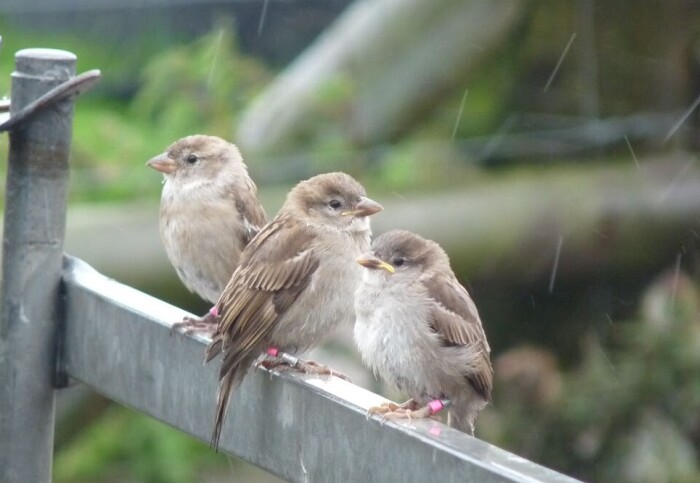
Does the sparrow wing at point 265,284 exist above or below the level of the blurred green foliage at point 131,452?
above

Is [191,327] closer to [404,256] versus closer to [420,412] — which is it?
[420,412]

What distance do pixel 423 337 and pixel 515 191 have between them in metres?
1.96

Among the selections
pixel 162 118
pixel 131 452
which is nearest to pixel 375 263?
pixel 131 452

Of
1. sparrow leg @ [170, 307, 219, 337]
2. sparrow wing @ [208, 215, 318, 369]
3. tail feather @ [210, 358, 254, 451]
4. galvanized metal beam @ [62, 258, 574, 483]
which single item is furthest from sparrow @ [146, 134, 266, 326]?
tail feather @ [210, 358, 254, 451]

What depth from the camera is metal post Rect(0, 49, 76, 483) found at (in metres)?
2.98

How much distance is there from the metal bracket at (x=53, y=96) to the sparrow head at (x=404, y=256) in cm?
116

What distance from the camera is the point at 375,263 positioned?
152 inches

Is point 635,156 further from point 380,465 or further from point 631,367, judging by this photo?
point 380,465

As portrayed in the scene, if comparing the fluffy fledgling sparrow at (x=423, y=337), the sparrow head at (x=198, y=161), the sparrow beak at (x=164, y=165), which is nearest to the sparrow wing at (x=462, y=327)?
the fluffy fledgling sparrow at (x=423, y=337)

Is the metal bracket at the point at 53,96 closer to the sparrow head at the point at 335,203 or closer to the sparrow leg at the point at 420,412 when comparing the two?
the sparrow leg at the point at 420,412

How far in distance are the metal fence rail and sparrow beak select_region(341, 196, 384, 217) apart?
1.24m

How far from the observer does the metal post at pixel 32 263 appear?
9.77ft

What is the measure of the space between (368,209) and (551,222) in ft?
4.66

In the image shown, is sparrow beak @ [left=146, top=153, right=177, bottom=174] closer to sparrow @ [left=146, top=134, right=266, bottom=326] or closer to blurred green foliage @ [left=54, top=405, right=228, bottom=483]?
sparrow @ [left=146, top=134, right=266, bottom=326]
